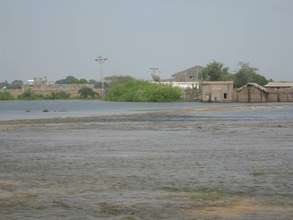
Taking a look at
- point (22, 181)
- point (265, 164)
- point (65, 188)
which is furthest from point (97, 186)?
point (265, 164)

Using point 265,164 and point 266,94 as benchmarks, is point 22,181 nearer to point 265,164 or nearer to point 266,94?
point 265,164

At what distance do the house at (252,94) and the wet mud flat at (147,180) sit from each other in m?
115

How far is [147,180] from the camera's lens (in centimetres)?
1606

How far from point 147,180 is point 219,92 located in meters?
131

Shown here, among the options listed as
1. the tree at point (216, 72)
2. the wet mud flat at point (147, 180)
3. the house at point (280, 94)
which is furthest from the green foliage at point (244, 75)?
the wet mud flat at point (147, 180)

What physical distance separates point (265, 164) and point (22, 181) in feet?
24.5

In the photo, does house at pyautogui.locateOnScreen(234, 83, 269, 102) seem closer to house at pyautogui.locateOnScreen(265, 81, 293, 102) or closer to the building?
house at pyautogui.locateOnScreen(265, 81, 293, 102)

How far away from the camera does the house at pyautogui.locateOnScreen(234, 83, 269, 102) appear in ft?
469

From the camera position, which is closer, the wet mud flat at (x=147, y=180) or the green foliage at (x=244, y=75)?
the wet mud flat at (x=147, y=180)

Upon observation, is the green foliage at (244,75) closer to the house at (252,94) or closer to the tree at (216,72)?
the tree at (216,72)

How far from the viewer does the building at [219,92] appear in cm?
14562

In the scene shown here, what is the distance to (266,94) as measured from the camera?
145m

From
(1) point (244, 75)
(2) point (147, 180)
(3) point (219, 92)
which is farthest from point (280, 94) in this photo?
(2) point (147, 180)

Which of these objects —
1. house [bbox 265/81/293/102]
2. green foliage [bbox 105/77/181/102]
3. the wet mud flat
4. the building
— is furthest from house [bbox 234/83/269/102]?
the wet mud flat
